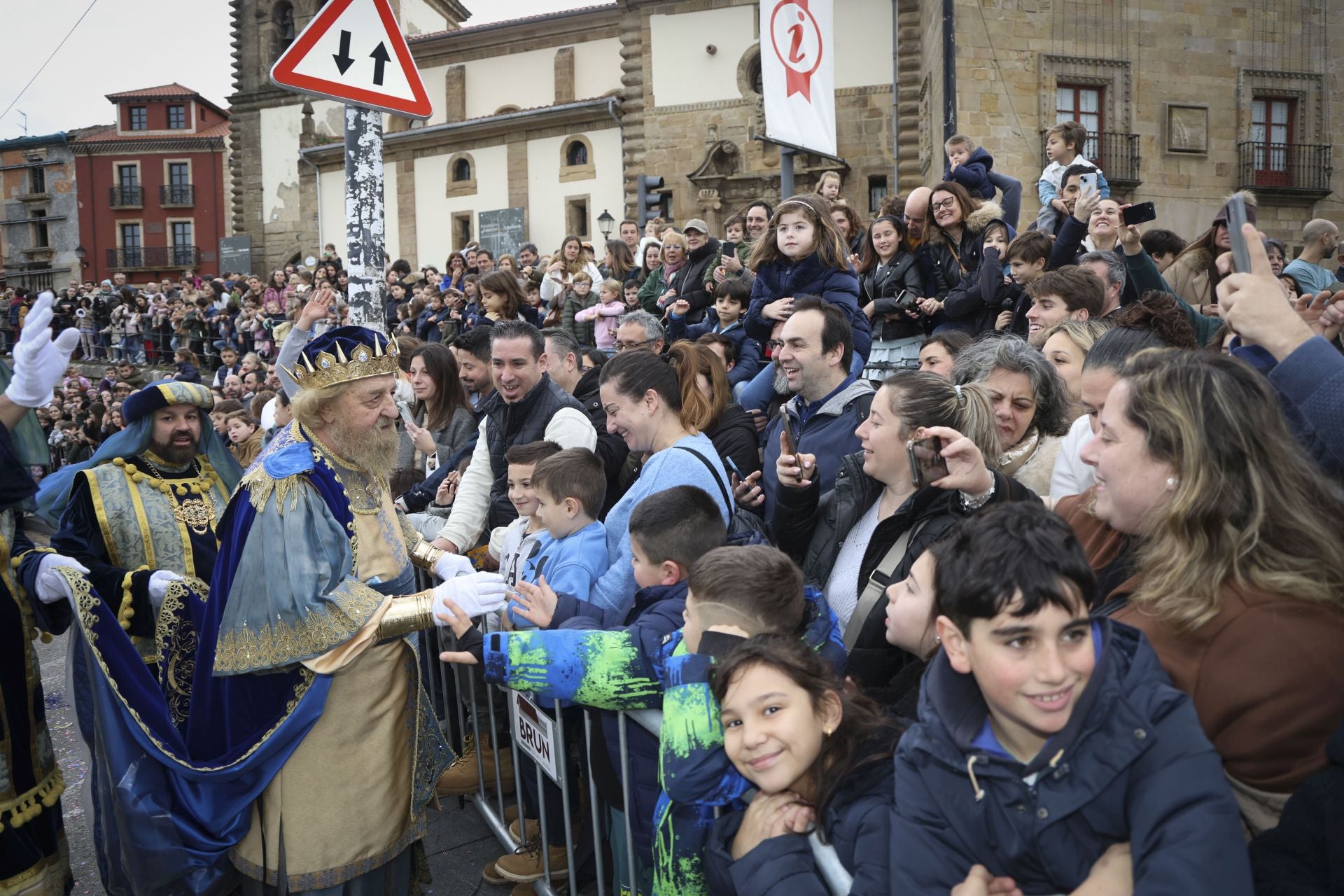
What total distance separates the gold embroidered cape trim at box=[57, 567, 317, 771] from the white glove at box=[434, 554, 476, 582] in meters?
0.78

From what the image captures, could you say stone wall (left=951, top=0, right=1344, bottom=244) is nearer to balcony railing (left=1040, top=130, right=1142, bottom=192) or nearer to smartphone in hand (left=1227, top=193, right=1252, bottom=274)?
balcony railing (left=1040, top=130, right=1142, bottom=192)

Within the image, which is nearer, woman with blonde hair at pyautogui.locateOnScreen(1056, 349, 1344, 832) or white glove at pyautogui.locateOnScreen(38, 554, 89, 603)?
woman with blonde hair at pyautogui.locateOnScreen(1056, 349, 1344, 832)

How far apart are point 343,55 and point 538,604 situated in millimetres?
2971

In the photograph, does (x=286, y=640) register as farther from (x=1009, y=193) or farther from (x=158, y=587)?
(x=1009, y=193)

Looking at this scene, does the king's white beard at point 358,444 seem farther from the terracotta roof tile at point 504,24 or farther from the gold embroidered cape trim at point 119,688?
the terracotta roof tile at point 504,24

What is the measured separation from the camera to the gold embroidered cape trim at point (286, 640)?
3.38 meters

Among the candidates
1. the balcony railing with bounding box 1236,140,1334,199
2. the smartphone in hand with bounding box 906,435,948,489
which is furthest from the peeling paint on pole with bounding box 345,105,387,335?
the balcony railing with bounding box 1236,140,1334,199

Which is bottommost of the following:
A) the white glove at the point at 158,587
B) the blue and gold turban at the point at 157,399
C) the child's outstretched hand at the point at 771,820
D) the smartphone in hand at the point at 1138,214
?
the child's outstretched hand at the point at 771,820

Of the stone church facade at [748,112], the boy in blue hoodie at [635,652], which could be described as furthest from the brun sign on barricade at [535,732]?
the stone church facade at [748,112]

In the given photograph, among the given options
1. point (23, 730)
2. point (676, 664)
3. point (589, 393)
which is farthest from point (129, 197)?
point (676, 664)

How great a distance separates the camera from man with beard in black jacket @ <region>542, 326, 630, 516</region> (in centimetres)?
534

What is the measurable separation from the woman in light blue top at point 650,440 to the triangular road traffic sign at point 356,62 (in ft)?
5.85

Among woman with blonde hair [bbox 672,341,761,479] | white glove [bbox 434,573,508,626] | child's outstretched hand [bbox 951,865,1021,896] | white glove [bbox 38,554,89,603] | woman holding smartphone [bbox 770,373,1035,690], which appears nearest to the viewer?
child's outstretched hand [bbox 951,865,1021,896]

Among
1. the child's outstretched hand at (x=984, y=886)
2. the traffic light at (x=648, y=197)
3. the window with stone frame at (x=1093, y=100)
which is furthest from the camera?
the window with stone frame at (x=1093, y=100)
